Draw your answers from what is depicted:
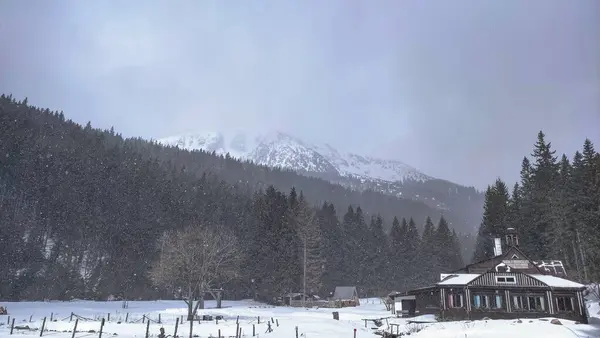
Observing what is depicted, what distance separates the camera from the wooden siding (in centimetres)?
5097

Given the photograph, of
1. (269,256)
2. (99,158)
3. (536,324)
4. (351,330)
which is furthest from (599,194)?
(99,158)

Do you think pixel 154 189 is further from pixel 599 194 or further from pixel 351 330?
pixel 599 194

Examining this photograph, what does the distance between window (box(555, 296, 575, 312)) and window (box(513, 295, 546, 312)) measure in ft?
4.66

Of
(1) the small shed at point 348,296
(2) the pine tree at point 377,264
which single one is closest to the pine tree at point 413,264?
(2) the pine tree at point 377,264

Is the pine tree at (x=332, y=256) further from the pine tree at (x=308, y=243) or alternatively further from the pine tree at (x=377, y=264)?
the pine tree at (x=308, y=243)

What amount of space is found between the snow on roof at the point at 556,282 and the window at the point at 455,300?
30.5 ft

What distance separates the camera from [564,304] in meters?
49.4

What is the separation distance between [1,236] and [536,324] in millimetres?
78869

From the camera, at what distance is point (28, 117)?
4353 inches

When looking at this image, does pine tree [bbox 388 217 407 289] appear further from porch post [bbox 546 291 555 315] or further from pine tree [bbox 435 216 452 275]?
porch post [bbox 546 291 555 315]

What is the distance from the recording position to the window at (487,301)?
168 feet

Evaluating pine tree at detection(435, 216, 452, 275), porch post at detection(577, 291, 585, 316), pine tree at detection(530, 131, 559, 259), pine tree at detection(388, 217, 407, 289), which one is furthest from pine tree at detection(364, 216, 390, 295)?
porch post at detection(577, 291, 585, 316)

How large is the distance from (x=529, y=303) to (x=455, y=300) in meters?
8.44

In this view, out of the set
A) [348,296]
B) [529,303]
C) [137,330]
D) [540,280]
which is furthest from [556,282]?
[137,330]
